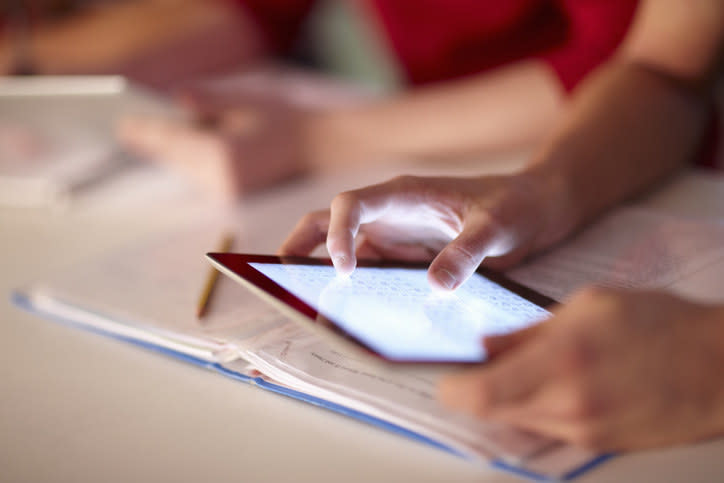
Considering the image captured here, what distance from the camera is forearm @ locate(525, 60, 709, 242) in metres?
0.59

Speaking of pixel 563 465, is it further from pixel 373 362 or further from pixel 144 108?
pixel 144 108

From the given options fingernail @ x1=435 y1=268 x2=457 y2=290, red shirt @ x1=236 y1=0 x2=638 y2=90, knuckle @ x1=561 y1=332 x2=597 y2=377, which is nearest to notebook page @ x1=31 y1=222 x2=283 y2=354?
fingernail @ x1=435 y1=268 x2=457 y2=290

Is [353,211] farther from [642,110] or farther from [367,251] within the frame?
[642,110]

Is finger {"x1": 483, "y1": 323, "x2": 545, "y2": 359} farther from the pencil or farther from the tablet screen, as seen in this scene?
the pencil

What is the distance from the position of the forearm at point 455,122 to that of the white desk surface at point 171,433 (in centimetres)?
45

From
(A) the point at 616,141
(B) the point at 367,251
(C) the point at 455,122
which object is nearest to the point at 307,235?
(B) the point at 367,251

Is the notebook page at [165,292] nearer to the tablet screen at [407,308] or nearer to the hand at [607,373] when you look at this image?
the tablet screen at [407,308]

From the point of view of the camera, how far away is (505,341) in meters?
0.33

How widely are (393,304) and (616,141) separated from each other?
0.37 meters

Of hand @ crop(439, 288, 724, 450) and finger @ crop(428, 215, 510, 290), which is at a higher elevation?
finger @ crop(428, 215, 510, 290)

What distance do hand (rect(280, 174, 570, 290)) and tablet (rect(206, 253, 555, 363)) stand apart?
0.06 ft

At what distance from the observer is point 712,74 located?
0.72 m

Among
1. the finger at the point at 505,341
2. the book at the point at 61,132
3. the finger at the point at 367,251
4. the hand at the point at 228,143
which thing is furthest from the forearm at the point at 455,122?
the finger at the point at 505,341

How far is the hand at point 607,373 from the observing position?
304 mm
